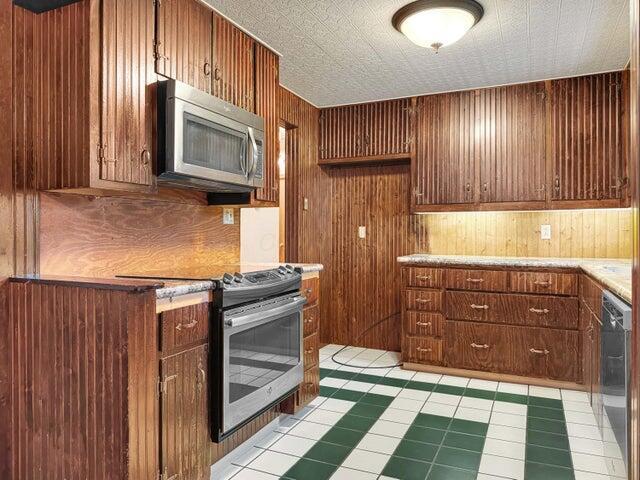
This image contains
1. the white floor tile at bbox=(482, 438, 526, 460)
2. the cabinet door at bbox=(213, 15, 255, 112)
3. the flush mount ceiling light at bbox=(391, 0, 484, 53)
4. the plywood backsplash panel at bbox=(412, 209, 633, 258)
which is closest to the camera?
the white floor tile at bbox=(482, 438, 526, 460)

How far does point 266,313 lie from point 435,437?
1168 mm

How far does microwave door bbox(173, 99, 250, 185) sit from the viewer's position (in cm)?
213

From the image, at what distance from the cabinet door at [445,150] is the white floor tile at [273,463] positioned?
8.15 feet

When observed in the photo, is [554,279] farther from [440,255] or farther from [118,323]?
[118,323]

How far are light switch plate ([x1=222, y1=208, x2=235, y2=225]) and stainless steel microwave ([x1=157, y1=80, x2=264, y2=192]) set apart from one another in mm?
418

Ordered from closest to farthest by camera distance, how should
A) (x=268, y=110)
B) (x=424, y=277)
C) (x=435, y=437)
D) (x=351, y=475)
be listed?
(x=351, y=475) < (x=435, y=437) < (x=268, y=110) < (x=424, y=277)

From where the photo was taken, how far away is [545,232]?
153 inches

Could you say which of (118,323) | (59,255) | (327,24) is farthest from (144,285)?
(327,24)

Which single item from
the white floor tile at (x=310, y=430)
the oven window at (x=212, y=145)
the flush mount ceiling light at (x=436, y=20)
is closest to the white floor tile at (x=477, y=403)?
the white floor tile at (x=310, y=430)

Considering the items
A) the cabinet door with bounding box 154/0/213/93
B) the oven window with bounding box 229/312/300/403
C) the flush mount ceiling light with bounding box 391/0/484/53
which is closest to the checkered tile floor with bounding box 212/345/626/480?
the oven window with bounding box 229/312/300/403

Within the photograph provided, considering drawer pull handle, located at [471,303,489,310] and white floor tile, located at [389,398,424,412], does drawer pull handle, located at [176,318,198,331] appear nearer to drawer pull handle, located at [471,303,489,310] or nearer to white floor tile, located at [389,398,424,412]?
white floor tile, located at [389,398,424,412]

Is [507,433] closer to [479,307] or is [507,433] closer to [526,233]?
[479,307]

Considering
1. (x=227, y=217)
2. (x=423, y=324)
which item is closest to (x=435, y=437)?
(x=423, y=324)

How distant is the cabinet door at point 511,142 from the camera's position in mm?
3723
